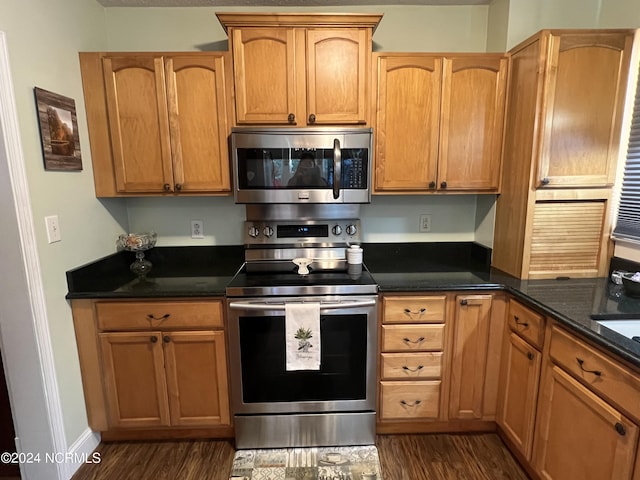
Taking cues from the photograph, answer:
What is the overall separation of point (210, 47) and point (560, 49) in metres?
2.03

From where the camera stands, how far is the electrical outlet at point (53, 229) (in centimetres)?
162

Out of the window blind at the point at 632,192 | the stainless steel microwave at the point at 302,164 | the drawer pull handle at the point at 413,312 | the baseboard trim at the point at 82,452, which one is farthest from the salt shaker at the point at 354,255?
the baseboard trim at the point at 82,452

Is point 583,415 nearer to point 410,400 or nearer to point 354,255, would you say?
point 410,400

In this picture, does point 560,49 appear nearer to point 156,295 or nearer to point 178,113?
point 178,113

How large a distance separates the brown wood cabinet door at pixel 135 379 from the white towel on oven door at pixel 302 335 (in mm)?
713

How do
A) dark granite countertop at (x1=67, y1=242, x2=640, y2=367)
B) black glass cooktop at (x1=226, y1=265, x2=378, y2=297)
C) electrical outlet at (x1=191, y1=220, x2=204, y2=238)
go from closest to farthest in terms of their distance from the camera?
dark granite countertop at (x1=67, y1=242, x2=640, y2=367) < black glass cooktop at (x1=226, y1=265, x2=378, y2=297) < electrical outlet at (x1=191, y1=220, x2=204, y2=238)

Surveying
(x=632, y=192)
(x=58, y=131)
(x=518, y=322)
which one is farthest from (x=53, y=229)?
(x=632, y=192)

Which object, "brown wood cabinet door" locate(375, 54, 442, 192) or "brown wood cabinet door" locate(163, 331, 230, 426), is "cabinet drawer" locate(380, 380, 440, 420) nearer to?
"brown wood cabinet door" locate(163, 331, 230, 426)

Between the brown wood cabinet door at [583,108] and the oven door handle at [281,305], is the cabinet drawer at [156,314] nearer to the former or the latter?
the oven door handle at [281,305]

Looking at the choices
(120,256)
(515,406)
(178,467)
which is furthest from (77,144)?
(515,406)

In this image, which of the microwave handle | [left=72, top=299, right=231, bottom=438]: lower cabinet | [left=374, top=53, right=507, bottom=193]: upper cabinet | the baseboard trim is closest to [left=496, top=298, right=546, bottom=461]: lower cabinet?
[left=374, top=53, right=507, bottom=193]: upper cabinet

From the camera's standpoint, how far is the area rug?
5.71 feet

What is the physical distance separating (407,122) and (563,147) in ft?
2.74

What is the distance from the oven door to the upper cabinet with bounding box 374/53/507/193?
2.73 feet
